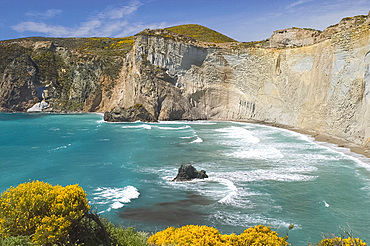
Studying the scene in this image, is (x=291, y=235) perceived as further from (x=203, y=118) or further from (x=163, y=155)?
(x=203, y=118)

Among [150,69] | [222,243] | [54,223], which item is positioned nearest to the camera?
[54,223]

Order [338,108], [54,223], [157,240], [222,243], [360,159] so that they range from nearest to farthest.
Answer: [54,223] → [222,243] → [157,240] → [360,159] → [338,108]

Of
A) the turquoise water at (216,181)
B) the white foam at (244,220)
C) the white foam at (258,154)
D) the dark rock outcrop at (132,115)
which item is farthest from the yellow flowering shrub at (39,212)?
the dark rock outcrop at (132,115)

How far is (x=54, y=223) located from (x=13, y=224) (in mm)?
1275

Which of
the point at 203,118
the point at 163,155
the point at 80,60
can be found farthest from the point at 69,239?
the point at 80,60

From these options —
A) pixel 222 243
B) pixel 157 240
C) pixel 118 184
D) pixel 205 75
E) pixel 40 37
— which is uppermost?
pixel 40 37

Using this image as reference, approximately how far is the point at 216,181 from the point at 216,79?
5043 centimetres

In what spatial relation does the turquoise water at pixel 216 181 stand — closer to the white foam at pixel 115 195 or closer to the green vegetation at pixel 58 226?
the white foam at pixel 115 195

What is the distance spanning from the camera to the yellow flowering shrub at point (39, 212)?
26.2 feet

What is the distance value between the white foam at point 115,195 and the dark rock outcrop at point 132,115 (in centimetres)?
4616

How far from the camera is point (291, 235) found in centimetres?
1402

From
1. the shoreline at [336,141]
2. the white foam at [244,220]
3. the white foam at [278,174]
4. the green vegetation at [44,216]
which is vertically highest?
the green vegetation at [44,216]

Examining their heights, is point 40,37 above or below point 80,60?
above

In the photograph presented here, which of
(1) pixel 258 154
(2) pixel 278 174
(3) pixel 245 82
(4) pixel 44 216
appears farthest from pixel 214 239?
(3) pixel 245 82
